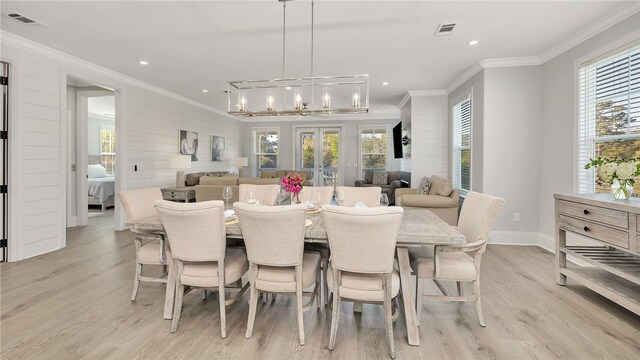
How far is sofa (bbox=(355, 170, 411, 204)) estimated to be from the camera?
7.23 m

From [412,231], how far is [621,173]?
1.83m

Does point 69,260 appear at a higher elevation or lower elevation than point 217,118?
lower

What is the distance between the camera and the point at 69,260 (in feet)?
11.8

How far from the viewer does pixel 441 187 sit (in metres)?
4.98

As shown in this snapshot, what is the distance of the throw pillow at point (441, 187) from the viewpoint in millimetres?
4910

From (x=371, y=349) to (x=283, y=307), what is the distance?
2.80ft

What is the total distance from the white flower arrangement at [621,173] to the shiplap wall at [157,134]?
20.5 feet

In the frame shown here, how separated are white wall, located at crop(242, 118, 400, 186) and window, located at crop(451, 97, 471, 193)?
3261mm

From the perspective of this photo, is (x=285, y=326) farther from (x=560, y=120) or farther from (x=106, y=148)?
(x=106, y=148)

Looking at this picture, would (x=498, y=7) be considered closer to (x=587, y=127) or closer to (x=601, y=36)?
(x=601, y=36)

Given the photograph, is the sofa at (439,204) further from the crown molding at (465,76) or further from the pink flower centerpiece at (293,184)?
the pink flower centerpiece at (293,184)

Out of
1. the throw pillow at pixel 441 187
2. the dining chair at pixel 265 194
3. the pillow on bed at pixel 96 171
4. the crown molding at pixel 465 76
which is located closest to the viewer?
the dining chair at pixel 265 194

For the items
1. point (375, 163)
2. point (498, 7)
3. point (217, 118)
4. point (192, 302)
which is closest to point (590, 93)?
point (498, 7)

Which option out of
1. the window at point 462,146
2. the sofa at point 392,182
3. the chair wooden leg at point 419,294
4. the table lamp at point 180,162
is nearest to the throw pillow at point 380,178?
the sofa at point 392,182
